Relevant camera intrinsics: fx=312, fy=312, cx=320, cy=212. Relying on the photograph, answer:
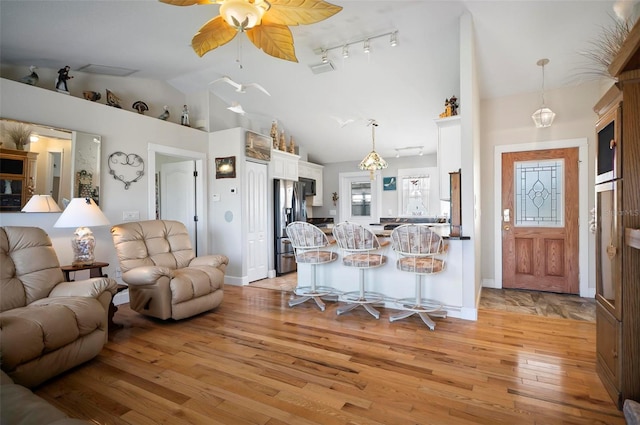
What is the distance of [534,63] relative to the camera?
12.3 ft

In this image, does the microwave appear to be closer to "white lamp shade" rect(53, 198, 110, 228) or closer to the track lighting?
the track lighting

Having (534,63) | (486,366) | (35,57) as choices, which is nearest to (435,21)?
(534,63)

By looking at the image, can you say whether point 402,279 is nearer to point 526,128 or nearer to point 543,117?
point 543,117

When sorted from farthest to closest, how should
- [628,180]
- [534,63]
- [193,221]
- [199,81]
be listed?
[193,221], [199,81], [534,63], [628,180]

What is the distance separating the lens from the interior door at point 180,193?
5.19 metres

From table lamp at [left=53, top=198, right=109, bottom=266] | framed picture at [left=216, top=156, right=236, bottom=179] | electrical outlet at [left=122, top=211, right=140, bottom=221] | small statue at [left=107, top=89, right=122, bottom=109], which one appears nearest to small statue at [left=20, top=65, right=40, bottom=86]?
small statue at [left=107, top=89, right=122, bottom=109]

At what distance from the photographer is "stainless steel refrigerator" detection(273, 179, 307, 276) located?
5598mm

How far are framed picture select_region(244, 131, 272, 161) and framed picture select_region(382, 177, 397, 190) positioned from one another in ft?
9.73

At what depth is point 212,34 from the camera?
224cm

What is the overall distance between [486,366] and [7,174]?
4606 millimetres

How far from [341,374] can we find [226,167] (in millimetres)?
3789

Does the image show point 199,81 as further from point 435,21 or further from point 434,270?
point 434,270

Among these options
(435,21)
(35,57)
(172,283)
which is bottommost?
(172,283)

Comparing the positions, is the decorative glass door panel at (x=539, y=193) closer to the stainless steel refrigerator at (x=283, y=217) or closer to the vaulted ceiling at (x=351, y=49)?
the vaulted ceiling at (x=351, y=49)
